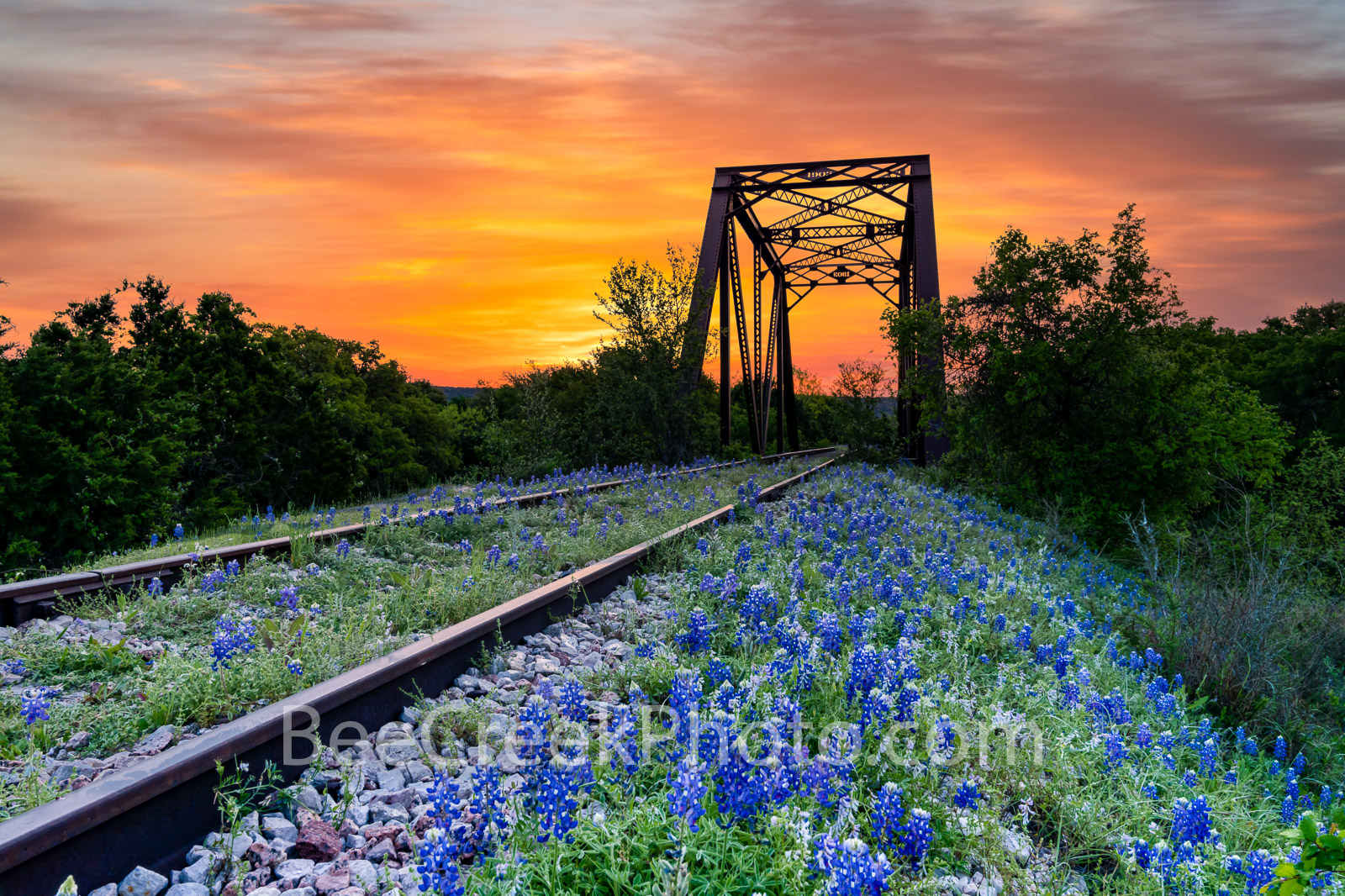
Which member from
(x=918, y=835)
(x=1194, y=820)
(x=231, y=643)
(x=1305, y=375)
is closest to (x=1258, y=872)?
(x=1194, y=820)

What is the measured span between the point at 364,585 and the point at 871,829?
3.75 metres

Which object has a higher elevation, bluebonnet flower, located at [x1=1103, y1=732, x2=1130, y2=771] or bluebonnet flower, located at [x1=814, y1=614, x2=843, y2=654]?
bluebonnet flower, located at [x1=814, y1=614, x2=843, y2=654]

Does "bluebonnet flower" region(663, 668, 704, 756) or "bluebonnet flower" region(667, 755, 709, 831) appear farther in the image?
"bluebonnet flower" region(663, 668, 704, 756)

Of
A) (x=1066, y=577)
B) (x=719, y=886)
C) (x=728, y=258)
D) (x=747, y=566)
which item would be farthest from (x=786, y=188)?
(x=719, y=886)

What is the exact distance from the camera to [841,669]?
10.8 feet

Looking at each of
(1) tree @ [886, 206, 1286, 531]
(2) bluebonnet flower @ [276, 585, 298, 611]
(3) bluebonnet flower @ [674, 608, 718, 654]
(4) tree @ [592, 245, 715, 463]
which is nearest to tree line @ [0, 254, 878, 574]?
(4) tree @ [592, 245, 715, 463]

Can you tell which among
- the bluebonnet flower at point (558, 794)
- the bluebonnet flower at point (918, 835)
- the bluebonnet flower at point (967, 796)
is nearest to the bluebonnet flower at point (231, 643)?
the bluebonnet flower at point (558, 794)

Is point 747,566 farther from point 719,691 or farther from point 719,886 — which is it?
point 719,886

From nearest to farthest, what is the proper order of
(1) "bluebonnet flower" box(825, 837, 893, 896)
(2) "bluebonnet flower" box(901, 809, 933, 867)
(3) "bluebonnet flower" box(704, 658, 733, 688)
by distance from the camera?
(1) "bluebonnet flower" box(825, 837, 893, 896)
(2) "bluebonnet flower" box(901, 809, 933, 867)
(3) "bluebonnet flower" box(704, 658, 733, 688)

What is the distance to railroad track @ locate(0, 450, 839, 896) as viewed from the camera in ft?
6.48

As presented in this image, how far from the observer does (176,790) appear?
229 centimetres

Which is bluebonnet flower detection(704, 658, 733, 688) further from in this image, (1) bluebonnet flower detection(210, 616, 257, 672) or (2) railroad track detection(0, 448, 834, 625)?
(2) railroad track detection(0, 448, 834, 625)

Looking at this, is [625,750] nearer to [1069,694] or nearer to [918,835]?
[918,835]

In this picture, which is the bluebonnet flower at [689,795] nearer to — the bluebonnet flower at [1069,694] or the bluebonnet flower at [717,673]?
the bluebonnet flower at [717,673]
